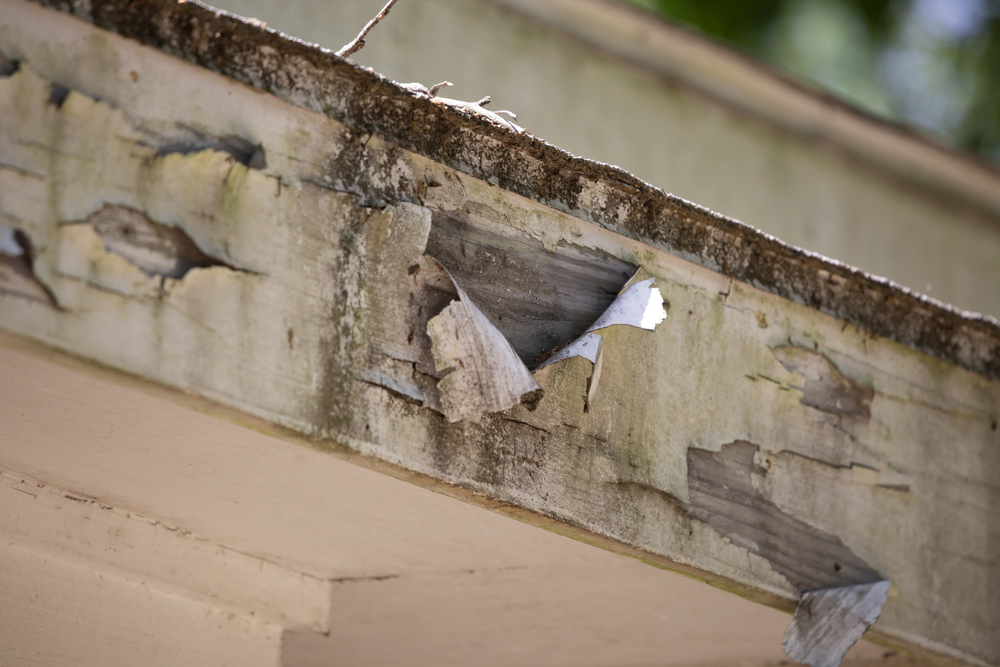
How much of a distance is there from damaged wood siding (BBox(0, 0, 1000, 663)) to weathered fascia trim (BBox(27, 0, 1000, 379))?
13 mm

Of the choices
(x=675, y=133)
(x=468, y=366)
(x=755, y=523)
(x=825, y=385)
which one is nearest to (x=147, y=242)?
(x=468, y=366)

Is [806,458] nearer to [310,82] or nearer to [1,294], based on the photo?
[310,82]

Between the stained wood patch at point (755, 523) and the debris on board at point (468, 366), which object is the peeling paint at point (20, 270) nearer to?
the debris on board at point (468, 366)

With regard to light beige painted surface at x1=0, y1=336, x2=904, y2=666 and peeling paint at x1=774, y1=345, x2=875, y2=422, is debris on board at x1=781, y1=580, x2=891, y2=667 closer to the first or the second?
light beige painted surface at x1=0, y1=336, x2=904, y2=666

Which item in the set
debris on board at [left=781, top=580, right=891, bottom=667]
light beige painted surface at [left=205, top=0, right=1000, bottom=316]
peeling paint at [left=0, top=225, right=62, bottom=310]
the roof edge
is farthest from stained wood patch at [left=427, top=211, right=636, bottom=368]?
the roof edge

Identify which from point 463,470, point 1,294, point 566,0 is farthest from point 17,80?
point 566,0

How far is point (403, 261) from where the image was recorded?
3.24 feet

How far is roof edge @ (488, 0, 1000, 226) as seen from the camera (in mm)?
3305

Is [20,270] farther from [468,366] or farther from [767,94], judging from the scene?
[767,94]

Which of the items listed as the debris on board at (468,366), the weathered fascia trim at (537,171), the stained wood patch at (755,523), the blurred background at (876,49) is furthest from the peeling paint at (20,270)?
the blurred background at (876,49)

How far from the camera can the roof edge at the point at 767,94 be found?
3305 millimetres

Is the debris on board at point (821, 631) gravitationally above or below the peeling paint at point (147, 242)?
below

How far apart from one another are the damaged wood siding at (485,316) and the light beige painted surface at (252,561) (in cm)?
10

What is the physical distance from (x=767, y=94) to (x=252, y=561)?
314 centimetres
